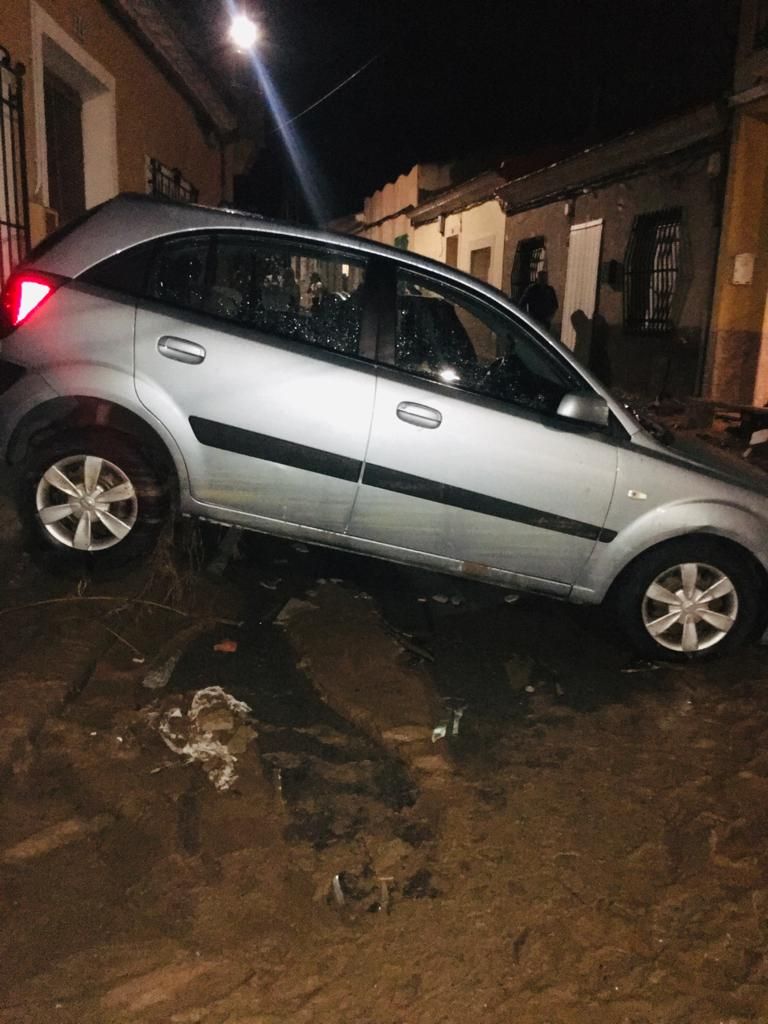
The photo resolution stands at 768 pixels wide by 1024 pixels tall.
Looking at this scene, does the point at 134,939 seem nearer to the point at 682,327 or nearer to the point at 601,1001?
the point at 601,1001

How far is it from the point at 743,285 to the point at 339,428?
25.9 feet

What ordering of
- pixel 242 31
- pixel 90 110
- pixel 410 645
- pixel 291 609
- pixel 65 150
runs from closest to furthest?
pixel 410 645 → pixel 291 609 → pixel 90 110 → pixel 65 150 → pixel 242 31

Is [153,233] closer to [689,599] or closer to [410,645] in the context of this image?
[410,645]

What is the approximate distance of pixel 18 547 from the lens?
445 centimetres

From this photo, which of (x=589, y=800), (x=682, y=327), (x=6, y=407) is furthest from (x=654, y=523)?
(x=682, y=327)

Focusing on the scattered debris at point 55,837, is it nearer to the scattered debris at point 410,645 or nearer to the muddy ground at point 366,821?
the muddy ground at point 366,821

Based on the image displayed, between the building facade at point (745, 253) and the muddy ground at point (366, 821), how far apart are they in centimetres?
678

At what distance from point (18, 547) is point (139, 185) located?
23.4ft

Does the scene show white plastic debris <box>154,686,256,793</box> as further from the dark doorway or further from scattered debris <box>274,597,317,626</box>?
the dark doorway

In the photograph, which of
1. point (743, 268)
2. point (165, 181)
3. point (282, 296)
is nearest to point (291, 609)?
point (282, 296)

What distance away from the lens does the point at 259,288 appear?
3871mm

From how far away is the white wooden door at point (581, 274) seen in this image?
42.3 feet

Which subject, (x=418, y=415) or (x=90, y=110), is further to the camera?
(x=90, y=110)

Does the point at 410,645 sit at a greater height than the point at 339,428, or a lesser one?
lesser
